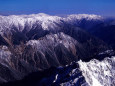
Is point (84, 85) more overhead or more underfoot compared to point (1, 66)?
more overhead

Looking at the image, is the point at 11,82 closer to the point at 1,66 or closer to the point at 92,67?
the point at 1,66

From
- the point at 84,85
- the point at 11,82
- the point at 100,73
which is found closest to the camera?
the point at 84,85

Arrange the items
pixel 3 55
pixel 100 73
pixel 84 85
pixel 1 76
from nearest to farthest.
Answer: pixel 84 85 → pixel 100 73 → pixel 1 76 → pixel 3 55

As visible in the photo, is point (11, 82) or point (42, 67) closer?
point (11, 82)

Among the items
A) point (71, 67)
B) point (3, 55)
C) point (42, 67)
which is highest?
point (71, 67)

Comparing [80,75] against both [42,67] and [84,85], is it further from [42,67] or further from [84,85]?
[42,67]

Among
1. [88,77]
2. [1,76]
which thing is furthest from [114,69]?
[1,76]
